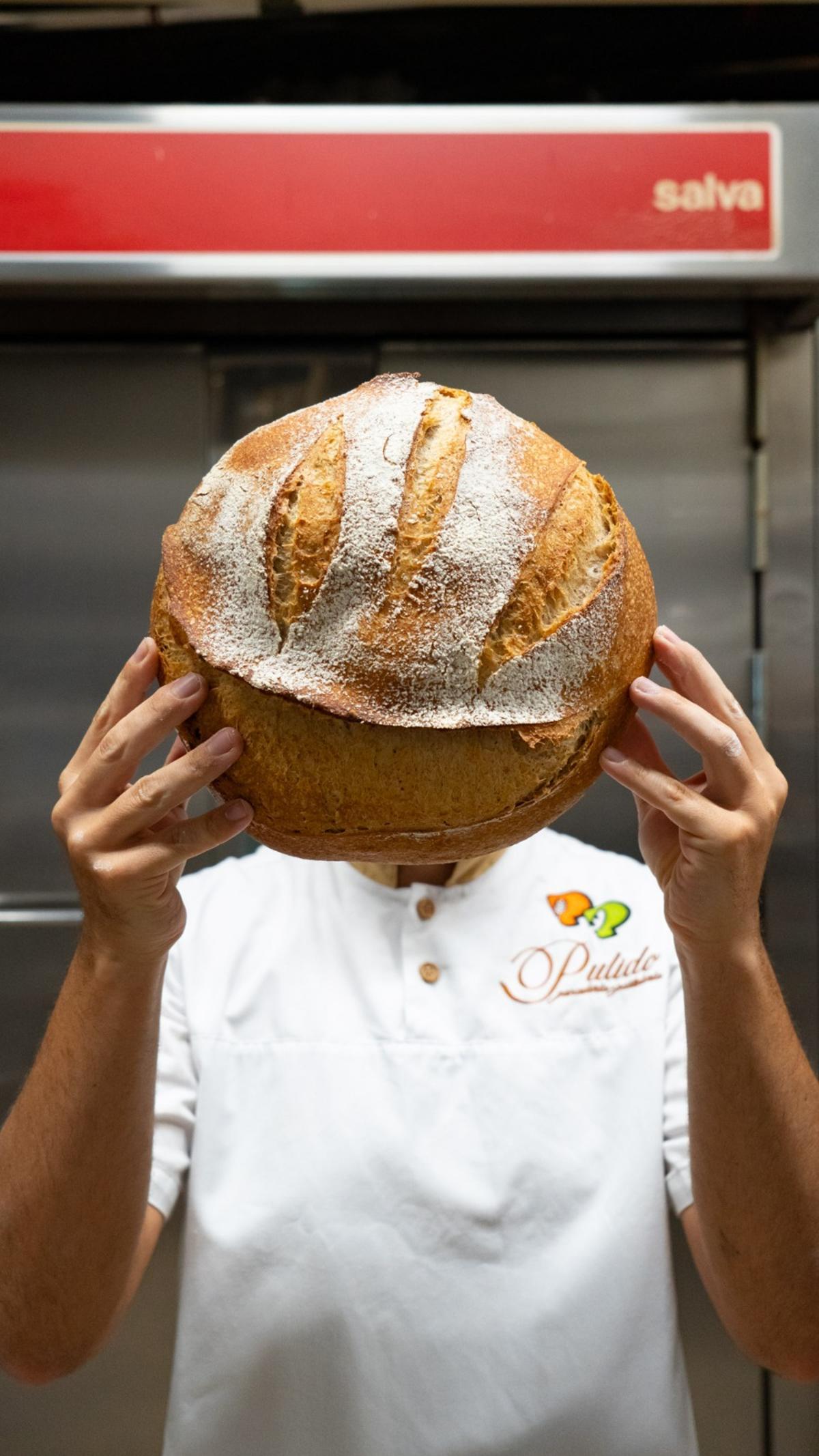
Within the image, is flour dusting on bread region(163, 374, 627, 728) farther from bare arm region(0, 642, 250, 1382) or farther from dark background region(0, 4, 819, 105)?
dark background region(0, 4, 819, 105)

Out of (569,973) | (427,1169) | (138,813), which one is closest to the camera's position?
(138,813)

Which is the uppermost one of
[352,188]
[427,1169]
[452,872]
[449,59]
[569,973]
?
[449,59]

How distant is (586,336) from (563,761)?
1436mm

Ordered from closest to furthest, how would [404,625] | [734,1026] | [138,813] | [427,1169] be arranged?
[404,625]
[138,813]
[734,1026]
[427,1169]

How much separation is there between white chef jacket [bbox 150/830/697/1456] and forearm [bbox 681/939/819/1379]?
214 millimetres

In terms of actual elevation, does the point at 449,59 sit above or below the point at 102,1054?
above

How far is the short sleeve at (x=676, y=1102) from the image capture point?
1514 millimetres

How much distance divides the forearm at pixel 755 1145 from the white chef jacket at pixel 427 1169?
0.21 metres

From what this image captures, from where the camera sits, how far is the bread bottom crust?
93cm

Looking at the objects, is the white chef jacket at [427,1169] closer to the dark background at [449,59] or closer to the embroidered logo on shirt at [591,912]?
the embroidered logo on shirt at [591,912]

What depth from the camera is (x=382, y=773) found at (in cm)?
94

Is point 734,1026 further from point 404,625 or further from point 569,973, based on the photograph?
point 404,625

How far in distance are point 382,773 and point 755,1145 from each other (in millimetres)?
672

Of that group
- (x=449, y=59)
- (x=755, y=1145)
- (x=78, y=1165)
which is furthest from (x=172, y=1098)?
(x=449, y=59)
